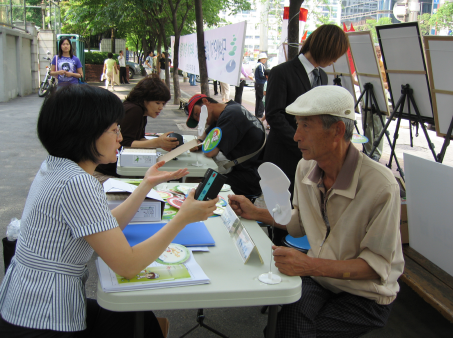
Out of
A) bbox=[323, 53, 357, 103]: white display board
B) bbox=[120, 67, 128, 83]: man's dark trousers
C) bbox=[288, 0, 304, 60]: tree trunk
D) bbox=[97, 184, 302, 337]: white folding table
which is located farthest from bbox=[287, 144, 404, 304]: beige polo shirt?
bbox=[120, 67, 128, 83]: man's dark trousers

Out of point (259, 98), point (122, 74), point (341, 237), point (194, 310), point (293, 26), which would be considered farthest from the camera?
point (122, 74)

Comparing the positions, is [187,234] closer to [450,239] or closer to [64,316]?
[64,316]

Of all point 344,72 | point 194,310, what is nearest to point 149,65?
point 344,72

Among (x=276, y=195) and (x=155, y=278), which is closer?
(x=155, y=278)

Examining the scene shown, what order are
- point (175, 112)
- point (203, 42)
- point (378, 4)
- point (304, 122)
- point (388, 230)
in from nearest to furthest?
point (388, 230)
point (304, 122)
point (203, 42)
point (175, 112)
point (378, 4)

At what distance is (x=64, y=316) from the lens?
52.6 inches

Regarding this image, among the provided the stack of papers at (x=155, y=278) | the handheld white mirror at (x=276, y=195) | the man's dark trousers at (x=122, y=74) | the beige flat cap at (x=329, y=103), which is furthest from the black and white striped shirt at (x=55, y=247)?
the man's dark trousers at (x=122, y=74)

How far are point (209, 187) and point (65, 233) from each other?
1.78 feet

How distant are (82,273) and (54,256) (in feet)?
0.46

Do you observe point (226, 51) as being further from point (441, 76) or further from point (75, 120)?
point (75, 120)

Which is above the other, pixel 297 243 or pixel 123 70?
pixel 123 70

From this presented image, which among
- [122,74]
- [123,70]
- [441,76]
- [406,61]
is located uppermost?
[123,70]

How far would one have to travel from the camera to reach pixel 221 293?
1.37 meters

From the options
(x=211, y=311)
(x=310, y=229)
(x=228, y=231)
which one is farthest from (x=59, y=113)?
(x=211, y=311)
